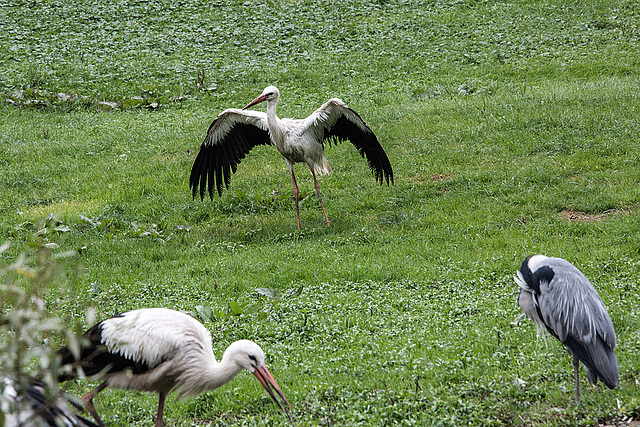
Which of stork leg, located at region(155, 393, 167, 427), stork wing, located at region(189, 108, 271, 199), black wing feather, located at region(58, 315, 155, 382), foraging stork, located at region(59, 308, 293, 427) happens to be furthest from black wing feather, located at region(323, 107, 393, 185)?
black wing feather, located at region(58, 315, 155, 382)

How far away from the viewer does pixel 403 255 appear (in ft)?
24.8

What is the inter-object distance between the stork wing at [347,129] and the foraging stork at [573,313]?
4.36 metres

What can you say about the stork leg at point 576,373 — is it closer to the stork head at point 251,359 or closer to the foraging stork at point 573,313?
the foraging stork at point 573,313

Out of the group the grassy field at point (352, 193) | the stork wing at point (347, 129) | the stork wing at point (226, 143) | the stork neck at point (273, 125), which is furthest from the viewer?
the stork wing at point (226, 143)

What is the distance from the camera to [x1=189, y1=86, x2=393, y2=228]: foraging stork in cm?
927

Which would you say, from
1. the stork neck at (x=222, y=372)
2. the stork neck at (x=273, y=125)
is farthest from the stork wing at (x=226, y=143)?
the stork neck at (x=222, y=372)

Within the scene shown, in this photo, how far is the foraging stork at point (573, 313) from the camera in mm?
4391

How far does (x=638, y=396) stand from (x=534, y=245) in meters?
3.18

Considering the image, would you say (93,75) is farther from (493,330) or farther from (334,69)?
(493,330)

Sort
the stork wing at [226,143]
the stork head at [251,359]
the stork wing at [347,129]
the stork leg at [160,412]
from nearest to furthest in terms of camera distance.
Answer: the stork head at [251,359], the stork leg at [160,412], the stork wing at [347,129], the stork wing at [226,143]

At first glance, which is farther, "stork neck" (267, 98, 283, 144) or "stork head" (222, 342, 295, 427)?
"stork neck" (267, 98, 283, 144)

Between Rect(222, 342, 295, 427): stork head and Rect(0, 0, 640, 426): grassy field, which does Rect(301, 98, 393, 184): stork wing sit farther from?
Rect(222, 342, 295, 427): stork head

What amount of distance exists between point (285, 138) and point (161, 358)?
5.49m

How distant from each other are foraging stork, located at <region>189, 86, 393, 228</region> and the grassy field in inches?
18.4
